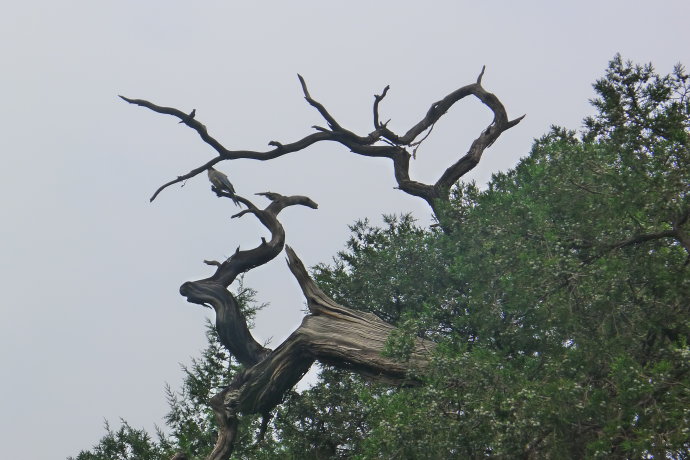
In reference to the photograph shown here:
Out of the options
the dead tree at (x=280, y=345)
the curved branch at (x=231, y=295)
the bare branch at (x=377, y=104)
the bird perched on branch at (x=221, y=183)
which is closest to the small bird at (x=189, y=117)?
the dead tree at (x=280, y=345)

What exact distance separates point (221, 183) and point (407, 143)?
5.20 m

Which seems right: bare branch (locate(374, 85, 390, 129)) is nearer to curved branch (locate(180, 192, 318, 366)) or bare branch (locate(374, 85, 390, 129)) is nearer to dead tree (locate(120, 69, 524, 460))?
dead tree (locate(120, 69, 524, 460))

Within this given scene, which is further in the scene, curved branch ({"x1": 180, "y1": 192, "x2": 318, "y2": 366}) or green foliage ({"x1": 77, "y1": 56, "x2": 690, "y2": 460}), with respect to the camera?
curved branch ({"x1": 180, "y1": 192, "x2": 318, "y2": 366})

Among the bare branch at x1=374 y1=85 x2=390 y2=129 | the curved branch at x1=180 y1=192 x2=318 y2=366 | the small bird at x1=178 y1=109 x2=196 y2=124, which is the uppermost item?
the bare branch at x1=374 y1=85 x2=390 y2=129

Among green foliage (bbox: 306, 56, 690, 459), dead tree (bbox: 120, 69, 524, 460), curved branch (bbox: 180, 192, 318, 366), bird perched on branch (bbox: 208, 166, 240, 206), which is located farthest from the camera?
bird perched on branch (bbox: 208, 166, 240, 206)

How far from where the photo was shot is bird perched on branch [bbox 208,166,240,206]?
62.9 feet

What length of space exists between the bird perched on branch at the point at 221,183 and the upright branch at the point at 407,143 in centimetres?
61

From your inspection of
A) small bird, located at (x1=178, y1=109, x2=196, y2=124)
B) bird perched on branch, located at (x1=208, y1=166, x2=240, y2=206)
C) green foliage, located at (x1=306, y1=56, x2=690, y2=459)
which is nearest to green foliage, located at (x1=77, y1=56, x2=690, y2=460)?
green foliage, located at (x1=306, y1=56, x2=690, y2=459)

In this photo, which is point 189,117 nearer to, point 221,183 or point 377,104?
point 221,183

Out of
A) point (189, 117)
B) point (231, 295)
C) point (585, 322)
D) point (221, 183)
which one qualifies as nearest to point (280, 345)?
point (231, 295)

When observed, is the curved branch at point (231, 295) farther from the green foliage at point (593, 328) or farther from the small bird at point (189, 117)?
A: the green foliage at point (593, 328)

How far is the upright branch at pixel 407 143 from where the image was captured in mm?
20891

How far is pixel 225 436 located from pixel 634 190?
914cm

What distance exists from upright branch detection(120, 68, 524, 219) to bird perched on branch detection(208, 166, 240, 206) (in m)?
0.61
